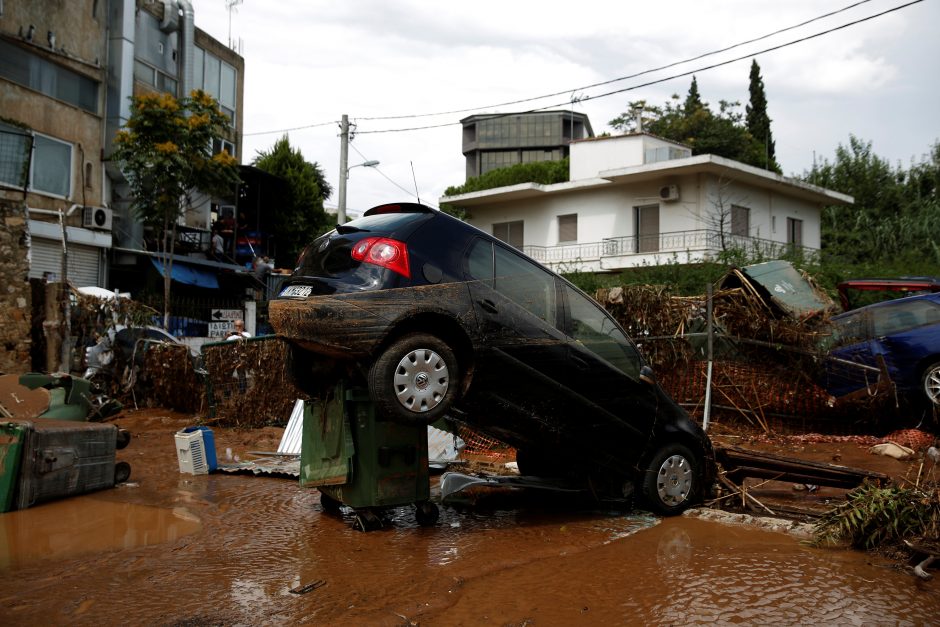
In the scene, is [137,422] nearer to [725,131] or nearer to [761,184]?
[761,184]

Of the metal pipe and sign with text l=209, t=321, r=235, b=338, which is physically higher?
the metal pipe

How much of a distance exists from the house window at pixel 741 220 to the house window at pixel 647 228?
2586mm

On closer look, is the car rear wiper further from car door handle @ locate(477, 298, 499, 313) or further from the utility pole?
the utility pole

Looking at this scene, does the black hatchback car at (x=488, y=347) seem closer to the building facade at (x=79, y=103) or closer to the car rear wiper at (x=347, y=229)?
the car rear wiper at (x=347, y=229)

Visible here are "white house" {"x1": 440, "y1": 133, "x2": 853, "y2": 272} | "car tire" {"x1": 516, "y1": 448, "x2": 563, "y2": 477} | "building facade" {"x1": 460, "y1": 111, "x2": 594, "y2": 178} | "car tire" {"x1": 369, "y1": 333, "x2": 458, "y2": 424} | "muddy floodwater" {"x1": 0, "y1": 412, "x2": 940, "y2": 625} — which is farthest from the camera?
"building facade" {"x1": 460, "y1": 111, "x2": 594, "y2": 178}

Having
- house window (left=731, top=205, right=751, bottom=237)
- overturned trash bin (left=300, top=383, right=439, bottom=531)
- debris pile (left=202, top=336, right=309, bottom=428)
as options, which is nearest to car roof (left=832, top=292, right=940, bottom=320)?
overturned trash bin (left=300, top=383, right=439, bottom=531)

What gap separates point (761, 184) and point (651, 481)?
22687mm

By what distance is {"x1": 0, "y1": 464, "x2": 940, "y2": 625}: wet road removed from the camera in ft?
13.2

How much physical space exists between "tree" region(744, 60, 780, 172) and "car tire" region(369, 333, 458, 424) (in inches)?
1816

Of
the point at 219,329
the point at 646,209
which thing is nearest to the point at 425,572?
the point at 219,329

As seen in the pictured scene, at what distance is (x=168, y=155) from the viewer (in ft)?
63.8

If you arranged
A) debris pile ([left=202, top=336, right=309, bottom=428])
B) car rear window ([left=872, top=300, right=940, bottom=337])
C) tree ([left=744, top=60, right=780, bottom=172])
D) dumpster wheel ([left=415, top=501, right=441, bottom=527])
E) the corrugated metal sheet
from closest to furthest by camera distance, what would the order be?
dumpster wheel ([left=415, top=501, right=441, bottom=527]) < the corrugated metal sheet < car rear window ([left=872, top=300, right=940, bottom=337]) < debris pile ([left=202, top=336, right=309, bottom=428]) < tree ([left=744, top=60, right=780, bottom=172])

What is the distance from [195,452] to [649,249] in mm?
20880

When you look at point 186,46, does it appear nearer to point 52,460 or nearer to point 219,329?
point 219,329
